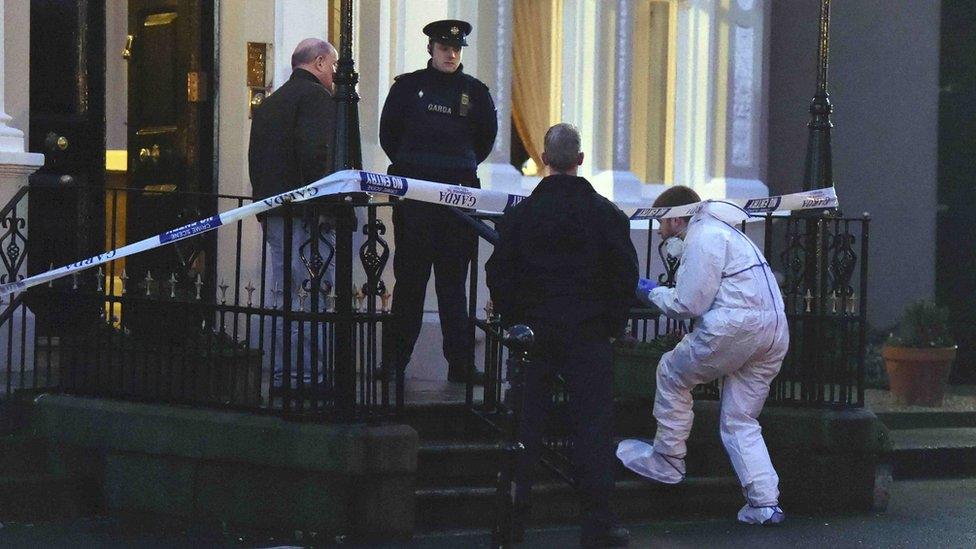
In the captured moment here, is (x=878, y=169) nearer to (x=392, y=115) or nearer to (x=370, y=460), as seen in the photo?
(x=392, y=115)

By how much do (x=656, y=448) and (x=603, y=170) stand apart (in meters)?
4.18

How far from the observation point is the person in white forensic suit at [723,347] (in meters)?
8.48

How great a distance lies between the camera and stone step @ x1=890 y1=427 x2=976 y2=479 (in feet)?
35.2

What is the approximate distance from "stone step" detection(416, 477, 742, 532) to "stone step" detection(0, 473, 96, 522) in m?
1.64

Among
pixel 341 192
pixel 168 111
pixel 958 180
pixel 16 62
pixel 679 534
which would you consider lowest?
pixel 679 534

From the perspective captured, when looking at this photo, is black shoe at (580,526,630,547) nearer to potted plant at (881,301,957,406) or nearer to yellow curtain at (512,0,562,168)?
yellow curtain at (512,0,562,168)

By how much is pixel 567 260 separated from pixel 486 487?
1384 millimetres

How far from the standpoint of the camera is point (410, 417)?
8.87 m

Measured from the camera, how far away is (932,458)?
35.6 ft

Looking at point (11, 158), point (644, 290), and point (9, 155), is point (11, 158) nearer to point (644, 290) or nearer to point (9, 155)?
point (9, 155)

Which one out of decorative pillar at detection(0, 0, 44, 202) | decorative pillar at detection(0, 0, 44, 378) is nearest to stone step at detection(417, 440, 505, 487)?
decorative pillar at detection(0, 0, 44, 378)

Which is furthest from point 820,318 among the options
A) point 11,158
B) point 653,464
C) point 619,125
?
point 11,158

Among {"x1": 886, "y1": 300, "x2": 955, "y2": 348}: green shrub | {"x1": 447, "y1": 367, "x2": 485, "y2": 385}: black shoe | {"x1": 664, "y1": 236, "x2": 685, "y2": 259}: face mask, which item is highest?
{"x1": 664, "y1": 236, "x2": 685, "y2": 259}: face mask

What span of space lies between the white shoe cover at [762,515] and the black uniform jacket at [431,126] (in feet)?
7.65
